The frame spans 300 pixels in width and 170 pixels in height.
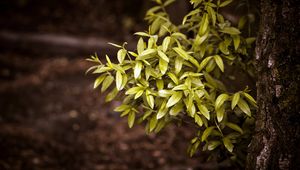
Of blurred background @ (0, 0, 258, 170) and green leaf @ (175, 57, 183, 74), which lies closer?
green leaf @ (175, 57, 183, 74)

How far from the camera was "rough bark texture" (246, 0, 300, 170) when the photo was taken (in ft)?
6.79

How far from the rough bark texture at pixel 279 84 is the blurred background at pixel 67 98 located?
1.64 meters

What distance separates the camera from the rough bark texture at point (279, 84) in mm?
2070

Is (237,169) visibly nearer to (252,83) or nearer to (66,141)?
(252,83)

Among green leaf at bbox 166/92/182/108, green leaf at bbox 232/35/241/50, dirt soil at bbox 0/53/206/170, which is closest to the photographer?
green leaf at bbox 166/92/182/108

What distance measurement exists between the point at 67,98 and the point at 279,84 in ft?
15.3

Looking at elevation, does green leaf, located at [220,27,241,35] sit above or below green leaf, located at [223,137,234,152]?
above

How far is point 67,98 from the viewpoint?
6207 mm

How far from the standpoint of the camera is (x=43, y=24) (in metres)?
8.48

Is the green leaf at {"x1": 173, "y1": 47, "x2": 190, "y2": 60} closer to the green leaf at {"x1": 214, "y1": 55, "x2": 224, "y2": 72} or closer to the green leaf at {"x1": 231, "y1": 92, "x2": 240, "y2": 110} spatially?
the green leaf at {"x1": 214, "y1": 55, "x2": 224, "y2": 72}

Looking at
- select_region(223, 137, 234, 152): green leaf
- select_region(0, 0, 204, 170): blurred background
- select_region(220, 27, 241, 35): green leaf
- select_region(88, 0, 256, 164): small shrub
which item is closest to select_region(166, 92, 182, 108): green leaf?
select_region(88, 0, 256, 164): small shrub

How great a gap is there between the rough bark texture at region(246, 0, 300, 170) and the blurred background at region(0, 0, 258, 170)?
1.64 m

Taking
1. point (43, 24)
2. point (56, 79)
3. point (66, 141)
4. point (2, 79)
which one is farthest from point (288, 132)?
point (43, 24)

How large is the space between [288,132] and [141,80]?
0.95 m
